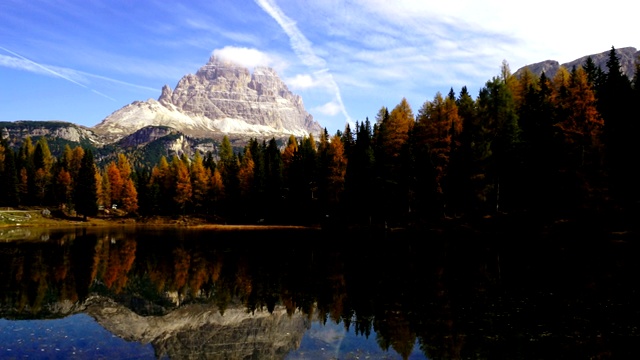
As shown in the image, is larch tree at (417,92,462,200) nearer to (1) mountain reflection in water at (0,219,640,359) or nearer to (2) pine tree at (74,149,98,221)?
(1) mountain reflection in water at (0,219,640,359)

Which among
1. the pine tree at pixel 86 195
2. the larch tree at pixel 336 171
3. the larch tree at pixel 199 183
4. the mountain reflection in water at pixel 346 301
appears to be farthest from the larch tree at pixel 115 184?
the mountain reflection in water at pixel 346 301

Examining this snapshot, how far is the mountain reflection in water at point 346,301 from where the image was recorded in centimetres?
1834

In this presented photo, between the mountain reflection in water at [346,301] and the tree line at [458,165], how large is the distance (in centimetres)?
1067

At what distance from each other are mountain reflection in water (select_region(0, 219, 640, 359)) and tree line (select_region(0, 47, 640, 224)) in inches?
420

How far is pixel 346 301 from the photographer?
26141 mm

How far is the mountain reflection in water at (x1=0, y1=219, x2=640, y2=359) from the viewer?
60.2ft

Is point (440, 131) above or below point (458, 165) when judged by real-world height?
above

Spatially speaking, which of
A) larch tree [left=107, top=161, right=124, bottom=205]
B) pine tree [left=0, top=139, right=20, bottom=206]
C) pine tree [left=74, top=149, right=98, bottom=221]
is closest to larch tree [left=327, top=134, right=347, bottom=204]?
pine tree [left=74, top=149, right=98, bottom=221]

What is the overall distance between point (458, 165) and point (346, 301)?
43.6 meters

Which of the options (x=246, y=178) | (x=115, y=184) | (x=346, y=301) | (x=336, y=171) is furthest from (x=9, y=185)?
(x=346, y=301)

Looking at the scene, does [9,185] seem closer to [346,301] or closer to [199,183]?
[199,183]

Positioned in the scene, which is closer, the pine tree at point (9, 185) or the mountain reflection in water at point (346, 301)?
the mountain reflection in water at point (346, 301)

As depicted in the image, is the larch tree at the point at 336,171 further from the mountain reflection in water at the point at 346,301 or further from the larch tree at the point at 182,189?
the larch tree at the point at 182,189

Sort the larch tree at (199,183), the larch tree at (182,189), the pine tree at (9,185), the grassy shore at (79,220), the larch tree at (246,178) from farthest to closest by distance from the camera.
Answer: the pine tree at (9,185) → the larch tree at (182,189) → the larch tree at (199,183) → the larch tree at (246,178) → the grassy shore at (79,220)
